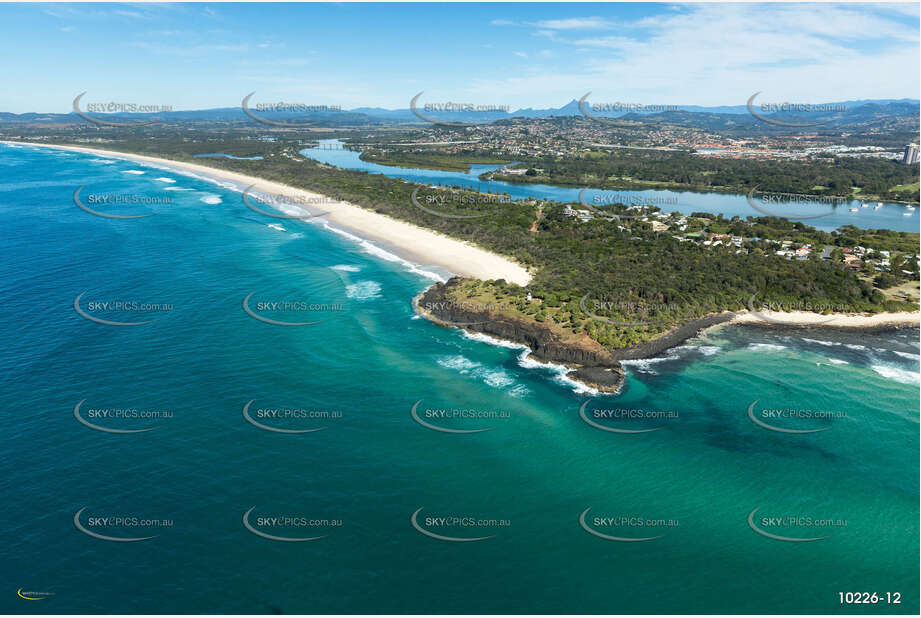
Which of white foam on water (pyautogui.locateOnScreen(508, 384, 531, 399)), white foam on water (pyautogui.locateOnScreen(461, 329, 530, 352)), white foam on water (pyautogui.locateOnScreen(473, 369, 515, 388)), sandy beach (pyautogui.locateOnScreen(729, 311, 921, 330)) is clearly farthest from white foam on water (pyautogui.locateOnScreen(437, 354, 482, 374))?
sandy beach (pyautogui.locateOnScreen(729, 311, 921, 330))

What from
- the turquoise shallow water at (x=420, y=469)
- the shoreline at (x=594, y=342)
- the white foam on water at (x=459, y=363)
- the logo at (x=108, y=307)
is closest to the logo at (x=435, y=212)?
the shoreline at (x=594, y=342)

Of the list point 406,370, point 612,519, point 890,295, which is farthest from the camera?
point 890,295

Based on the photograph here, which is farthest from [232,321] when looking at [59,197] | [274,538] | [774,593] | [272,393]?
[59,197]

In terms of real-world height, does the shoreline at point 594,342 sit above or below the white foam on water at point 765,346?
above

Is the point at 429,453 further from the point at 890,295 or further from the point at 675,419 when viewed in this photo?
the point at 890,295

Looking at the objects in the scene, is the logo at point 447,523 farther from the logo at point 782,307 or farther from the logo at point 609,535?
the logo at point 782,307

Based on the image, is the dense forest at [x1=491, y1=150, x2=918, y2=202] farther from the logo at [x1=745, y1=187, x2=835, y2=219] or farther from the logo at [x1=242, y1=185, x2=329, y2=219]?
the logo at [x1=242, y1=185, x2=329, y2=219]

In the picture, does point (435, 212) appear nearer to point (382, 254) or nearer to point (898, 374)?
point (382, 254)

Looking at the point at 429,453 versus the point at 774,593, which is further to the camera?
the point at 429,453
